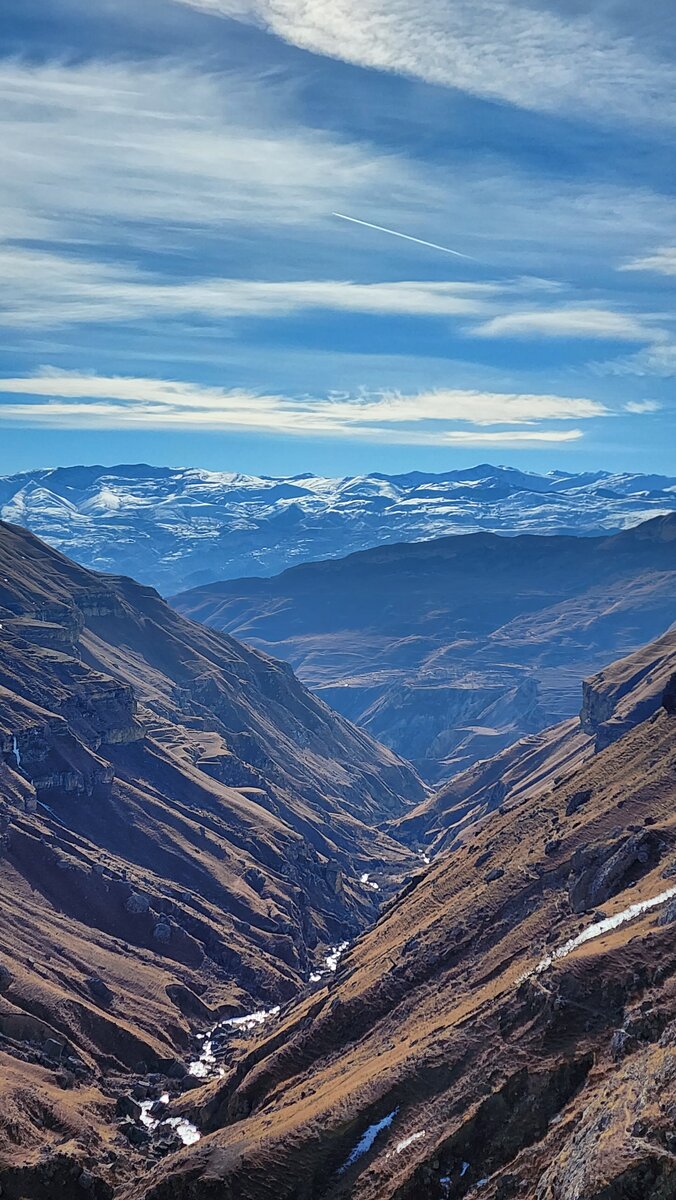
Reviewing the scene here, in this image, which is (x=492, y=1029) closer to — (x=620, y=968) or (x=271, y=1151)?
(x=620, y=968)

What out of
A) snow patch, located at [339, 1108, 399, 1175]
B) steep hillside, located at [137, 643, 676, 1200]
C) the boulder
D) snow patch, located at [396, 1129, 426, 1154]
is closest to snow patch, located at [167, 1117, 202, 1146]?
steep hillside, located at [137, 643, 676, 1200]

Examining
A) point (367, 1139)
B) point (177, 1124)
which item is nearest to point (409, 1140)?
point (367, 1139)

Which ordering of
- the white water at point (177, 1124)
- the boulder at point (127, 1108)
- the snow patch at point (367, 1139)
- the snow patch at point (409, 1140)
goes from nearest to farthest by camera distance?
the snow patch at point (409, 1140), the snow patch at point (367, 1139), the white water at point (177, 1124), the boulder at point (127, 1108)

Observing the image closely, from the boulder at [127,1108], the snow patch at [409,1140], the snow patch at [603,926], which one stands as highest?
the snow patch at [603,926]

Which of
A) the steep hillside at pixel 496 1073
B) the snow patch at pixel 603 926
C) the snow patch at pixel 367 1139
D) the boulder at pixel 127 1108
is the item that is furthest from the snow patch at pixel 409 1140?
the boulder at pixel 127 1108

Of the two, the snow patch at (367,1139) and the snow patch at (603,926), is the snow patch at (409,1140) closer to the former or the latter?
the snow patch at (367,1139)

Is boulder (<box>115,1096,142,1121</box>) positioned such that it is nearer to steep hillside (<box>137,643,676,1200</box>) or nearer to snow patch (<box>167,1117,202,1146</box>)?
snow patch (<box>167,1117,202,1146</box>)

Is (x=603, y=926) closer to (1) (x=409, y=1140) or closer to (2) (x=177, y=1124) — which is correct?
(1) (x=409, y=1140)

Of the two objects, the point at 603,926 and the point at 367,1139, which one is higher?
the point at 603,926
